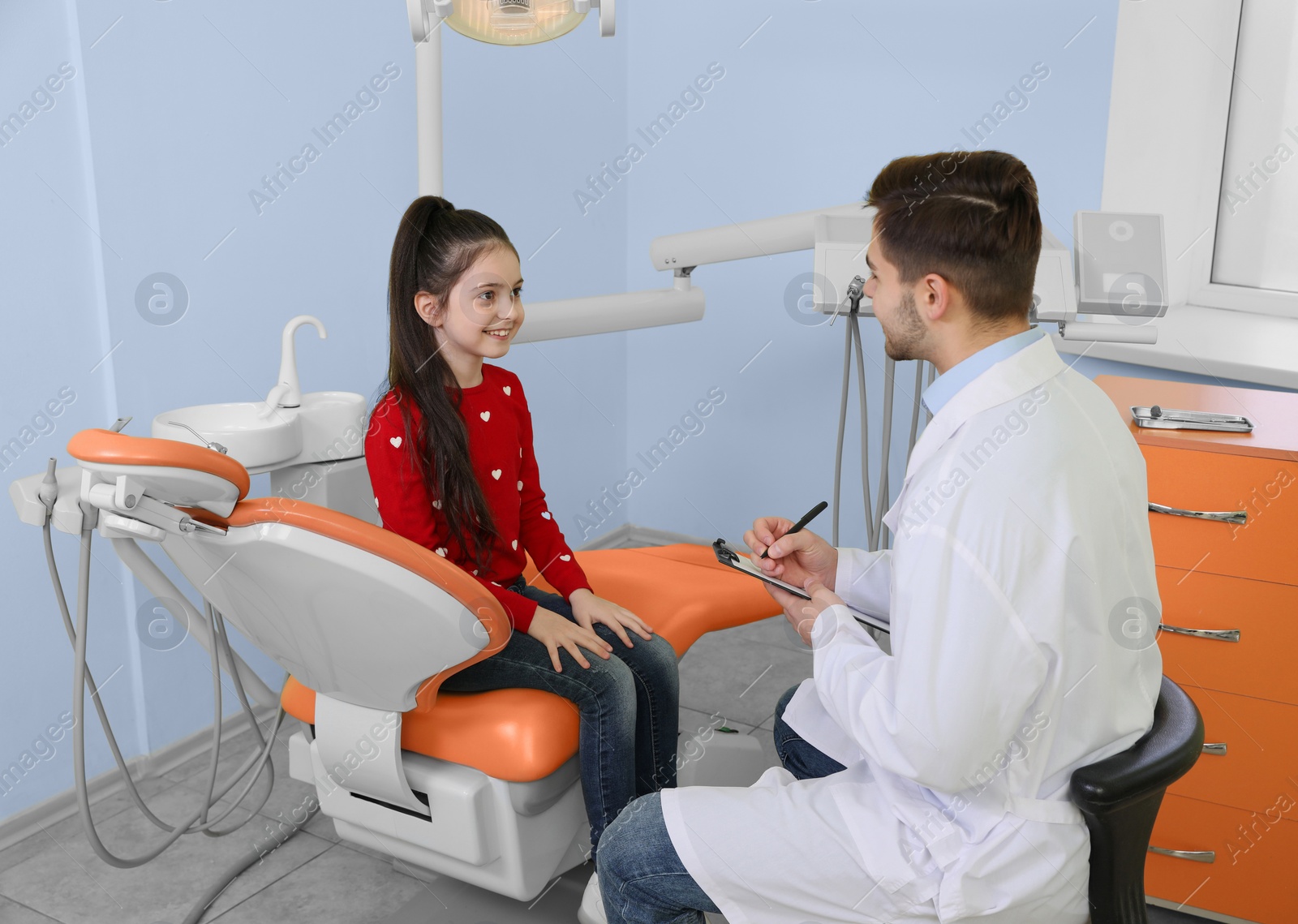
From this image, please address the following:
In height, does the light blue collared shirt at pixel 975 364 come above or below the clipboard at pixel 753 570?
above

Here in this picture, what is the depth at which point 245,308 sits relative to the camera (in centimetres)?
219

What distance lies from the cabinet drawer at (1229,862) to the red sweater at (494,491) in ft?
3.28

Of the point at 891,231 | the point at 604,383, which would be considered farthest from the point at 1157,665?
the point at 604,383

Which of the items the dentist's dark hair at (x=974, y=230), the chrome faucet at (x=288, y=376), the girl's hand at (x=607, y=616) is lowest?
the girl's hand at (x=607, y=616)

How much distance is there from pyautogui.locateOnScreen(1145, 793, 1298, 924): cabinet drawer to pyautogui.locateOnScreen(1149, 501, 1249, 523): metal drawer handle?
43 cm

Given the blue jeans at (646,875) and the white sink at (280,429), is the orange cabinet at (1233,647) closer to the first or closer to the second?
the blue jeans at (646,875)

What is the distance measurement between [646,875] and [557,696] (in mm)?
362

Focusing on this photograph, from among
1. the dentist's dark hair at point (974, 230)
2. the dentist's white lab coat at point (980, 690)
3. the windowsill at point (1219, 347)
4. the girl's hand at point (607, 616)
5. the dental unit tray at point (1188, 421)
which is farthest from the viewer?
the windowsill at point (1219, 347)

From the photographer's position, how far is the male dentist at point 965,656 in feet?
3.20

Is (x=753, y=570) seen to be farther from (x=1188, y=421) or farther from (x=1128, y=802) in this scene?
(x=1188, y=421)

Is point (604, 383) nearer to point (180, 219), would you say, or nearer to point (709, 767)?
point (180, 219)

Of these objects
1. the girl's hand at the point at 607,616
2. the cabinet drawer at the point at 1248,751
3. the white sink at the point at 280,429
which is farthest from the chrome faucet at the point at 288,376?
the cabinet drawer at the point at 1248,751

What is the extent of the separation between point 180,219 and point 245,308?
212 mm

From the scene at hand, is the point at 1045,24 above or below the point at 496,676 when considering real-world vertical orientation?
above
